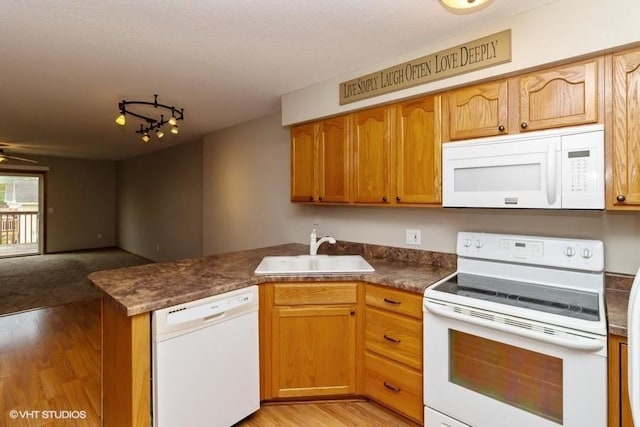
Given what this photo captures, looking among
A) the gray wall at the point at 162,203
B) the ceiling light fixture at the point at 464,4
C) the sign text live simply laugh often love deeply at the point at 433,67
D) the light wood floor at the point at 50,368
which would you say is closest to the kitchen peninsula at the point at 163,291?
the light wood floor at the point at 50,368

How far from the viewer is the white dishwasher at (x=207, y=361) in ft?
5.06

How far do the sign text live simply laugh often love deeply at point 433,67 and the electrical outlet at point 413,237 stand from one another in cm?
102

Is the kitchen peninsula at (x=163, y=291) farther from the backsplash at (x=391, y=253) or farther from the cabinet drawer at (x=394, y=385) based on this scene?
the cabinet drawer at (x=394, y=385)

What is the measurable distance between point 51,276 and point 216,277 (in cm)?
540

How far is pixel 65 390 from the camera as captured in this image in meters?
2.28

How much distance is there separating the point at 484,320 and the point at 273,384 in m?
1.33

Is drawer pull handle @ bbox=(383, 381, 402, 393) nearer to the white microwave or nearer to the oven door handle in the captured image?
the oven door handle

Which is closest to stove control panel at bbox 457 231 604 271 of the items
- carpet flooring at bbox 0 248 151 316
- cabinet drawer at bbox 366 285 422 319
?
cabinet drawer at bbox 366 285 422 319

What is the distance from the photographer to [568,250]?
1707 mm

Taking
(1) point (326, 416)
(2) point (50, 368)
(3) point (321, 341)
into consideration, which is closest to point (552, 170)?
(3) point (321, 341)

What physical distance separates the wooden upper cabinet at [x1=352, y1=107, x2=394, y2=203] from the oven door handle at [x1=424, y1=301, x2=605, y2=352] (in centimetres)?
86

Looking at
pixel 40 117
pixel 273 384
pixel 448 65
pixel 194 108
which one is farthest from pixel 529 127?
pixel 40 117

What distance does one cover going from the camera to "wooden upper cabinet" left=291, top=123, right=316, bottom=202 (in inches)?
110

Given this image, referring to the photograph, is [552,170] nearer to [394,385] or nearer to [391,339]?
[391,339]
